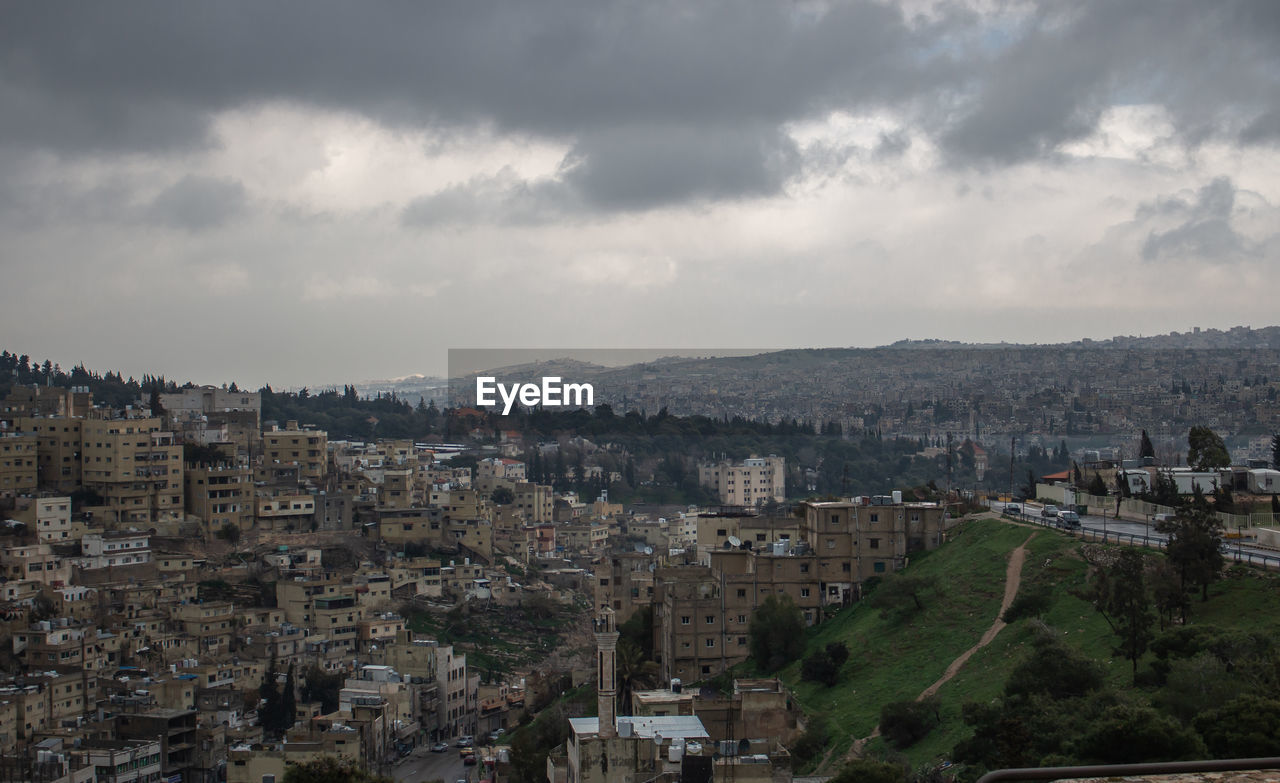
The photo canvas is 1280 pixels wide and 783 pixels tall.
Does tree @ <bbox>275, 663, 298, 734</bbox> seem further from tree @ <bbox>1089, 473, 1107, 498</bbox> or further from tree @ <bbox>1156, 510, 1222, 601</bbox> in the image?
tree @ <bbox>1156, 510, 1222, 601</bbox>

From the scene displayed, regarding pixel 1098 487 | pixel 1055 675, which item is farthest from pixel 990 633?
pixel 1098 487

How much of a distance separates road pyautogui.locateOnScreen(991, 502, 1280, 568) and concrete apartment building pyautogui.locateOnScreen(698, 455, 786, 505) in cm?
4584

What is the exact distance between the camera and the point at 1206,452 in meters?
37.4

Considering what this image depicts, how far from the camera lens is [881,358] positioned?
168 metres

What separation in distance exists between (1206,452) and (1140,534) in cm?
1099

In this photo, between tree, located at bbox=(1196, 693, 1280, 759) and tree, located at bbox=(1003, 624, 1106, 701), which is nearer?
tree, located at bbox=(1196, 693, 1280, 759)

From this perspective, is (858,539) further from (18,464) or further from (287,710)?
(18,464)

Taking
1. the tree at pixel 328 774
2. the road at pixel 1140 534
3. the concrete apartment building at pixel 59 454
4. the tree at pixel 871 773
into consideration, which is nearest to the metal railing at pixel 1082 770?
the tree at pixel 871 773

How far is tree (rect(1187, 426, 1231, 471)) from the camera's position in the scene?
1459 inches

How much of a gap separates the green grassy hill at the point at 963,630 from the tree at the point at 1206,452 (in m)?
8.87

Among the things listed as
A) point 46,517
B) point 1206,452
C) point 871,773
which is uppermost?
point 1206,452

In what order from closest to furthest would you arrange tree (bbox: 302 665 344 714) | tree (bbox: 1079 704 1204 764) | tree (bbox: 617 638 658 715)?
tree (bbox: 1079 704 1204 764)
tree (bbox: 617 638 658 715)
tree (bbox: 302 665 344 714)

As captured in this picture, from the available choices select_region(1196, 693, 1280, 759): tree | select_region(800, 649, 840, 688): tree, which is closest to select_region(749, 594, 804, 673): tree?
select_region(800, 649, 840, 688): tree

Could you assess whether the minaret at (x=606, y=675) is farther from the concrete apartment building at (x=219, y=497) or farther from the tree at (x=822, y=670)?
A: the concrete apartment building at (x=219, y=497)
